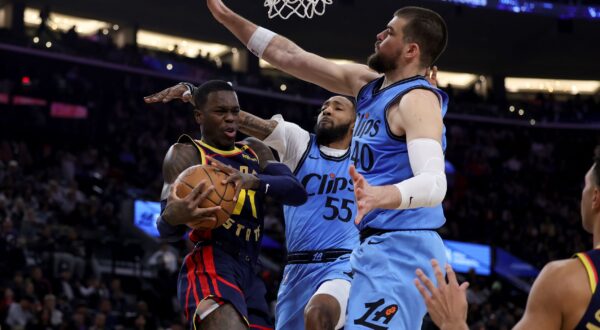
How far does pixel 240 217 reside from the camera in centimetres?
573

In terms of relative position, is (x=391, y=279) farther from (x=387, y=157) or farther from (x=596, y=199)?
(x=596, y=199)

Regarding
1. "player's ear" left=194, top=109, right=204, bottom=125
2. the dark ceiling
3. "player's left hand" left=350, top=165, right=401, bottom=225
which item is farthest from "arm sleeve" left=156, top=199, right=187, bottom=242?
the dark ceiling

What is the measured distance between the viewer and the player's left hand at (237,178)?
17.4 feet

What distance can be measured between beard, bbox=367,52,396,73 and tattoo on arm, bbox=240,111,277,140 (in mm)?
1894

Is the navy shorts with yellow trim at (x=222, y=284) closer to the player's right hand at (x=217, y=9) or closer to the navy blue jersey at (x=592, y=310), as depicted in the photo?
the player's right hand at (x=217, y=9)

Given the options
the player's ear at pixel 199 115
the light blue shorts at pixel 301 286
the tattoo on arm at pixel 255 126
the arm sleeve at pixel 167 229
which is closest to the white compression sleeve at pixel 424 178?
the arm sleeve at pixel 167 229

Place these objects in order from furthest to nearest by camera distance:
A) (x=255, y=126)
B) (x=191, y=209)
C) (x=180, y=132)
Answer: (x=180, y=132), (x=255, y=126), (x=191, y=209)

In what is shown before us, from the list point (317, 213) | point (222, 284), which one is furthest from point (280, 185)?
point (317, 213)

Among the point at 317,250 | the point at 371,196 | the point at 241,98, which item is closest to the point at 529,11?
the point at 241,98

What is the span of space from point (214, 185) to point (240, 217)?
553mm

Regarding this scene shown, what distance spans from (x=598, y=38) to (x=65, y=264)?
21717 millimetres

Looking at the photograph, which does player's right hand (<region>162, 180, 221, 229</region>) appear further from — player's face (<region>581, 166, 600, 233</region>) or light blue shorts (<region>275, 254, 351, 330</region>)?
player's face (<region>581, 166, 600, 233</region>)

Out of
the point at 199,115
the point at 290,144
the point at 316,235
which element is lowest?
the point at 316,235

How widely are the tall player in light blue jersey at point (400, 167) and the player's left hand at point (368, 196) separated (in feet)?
0.20
